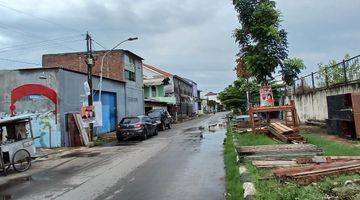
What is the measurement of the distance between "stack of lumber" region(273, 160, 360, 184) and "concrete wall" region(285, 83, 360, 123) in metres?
10.5

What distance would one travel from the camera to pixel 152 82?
246ft

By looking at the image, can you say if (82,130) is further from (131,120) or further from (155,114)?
(155,114)

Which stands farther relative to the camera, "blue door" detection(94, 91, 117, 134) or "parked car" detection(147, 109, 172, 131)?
"parked car" detection(147, 109, 172, 131)

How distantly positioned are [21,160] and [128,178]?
5863 mm

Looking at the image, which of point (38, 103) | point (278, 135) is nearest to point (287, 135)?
point (278, 135)

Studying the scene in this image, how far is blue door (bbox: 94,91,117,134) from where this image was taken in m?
38.7

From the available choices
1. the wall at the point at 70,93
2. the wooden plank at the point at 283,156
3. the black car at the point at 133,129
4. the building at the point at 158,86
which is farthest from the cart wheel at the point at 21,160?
the building at the point at 158,86

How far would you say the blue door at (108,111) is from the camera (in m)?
38.7

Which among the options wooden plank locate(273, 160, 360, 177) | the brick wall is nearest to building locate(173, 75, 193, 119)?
the brick wall

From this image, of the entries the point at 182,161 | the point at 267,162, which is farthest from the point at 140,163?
the point at 267,162

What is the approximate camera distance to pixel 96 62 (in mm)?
50219

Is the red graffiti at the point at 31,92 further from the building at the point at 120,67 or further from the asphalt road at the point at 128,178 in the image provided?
the building at the point at 120,67

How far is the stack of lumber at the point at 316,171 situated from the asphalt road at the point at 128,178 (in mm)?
1450

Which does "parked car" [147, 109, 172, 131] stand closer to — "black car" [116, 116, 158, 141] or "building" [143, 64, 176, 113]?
"black car" [116, 116, 158, 141]
